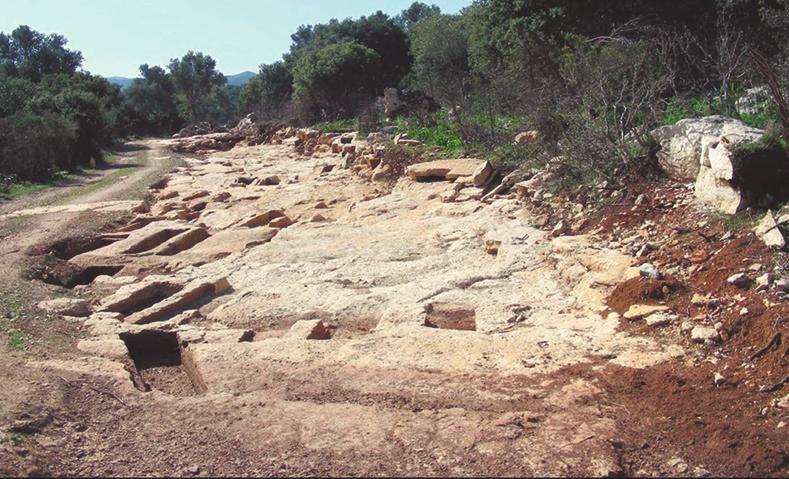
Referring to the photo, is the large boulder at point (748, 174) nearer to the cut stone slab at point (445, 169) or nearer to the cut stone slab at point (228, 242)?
the cut stone slab at point (445, 169)

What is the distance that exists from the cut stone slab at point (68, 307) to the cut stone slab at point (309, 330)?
102 inches

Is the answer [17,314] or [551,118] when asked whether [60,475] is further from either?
[551,118]

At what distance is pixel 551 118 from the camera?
10.4m

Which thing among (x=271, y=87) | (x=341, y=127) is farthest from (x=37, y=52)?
(x=341, y=127)

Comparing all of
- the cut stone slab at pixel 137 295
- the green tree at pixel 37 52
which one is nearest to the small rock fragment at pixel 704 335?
the cut stone slab at pixel 137 295

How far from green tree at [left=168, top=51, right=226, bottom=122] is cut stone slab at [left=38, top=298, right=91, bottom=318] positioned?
42772 mm

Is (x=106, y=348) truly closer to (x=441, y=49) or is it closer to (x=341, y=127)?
(x=341, y=127)

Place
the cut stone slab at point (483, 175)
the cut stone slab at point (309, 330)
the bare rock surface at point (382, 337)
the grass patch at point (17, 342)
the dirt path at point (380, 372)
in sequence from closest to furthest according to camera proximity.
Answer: the dirt path at point (380, 372), the bare rock surface at point (382, 337), the grass patch at point (17, 342), the cut stone slab at point (309, 330), the cut stone slab at point (483, 175)

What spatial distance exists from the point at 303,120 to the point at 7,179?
15.2m

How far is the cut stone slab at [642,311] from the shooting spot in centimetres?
511

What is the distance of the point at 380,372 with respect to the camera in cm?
475

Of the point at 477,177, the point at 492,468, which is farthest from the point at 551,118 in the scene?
the point at 492,468

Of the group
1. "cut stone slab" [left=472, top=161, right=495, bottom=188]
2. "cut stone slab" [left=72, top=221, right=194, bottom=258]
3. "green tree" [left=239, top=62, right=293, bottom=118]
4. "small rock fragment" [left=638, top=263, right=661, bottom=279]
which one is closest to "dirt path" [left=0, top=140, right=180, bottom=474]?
"cut stone slab" [left=72, top=221, right=194, bottom=258]

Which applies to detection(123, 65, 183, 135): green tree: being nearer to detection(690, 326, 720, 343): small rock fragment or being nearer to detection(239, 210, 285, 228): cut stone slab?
detection(239, 210, 285, 228): cut stone slab
